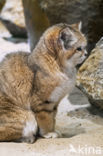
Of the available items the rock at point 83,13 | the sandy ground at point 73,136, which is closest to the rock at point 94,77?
the sandy ground at point 73,136

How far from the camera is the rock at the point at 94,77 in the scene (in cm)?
452

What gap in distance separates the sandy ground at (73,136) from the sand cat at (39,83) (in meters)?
0.21

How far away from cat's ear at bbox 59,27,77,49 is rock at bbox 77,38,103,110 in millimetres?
974

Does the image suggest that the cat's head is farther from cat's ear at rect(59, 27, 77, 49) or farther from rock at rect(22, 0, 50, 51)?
rock at rect(22, 0, 50, 51)

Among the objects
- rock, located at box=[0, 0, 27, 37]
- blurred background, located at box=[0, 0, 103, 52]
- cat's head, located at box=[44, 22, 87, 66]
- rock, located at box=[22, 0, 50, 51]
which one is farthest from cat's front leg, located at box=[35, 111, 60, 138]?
rock, located at box=[0, 0, 27, 37]

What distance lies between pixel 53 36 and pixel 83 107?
1798 millimetres

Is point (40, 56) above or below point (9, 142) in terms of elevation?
above

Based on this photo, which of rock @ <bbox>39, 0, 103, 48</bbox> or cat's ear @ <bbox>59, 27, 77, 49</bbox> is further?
rock @ <bbox>39, 0, 103, 48</bbox>

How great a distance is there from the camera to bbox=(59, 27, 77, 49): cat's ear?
365cm

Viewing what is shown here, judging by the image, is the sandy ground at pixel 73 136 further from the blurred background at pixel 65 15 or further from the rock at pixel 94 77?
the blurred background at pixel 65 15

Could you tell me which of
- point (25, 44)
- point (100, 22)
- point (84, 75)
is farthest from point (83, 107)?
point (25, 44)

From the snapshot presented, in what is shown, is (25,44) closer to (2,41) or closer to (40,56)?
(2,41)

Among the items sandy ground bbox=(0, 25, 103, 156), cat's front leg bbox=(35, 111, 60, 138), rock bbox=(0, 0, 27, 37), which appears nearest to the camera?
sandy ground bbox=(0, 25, 103, 156)

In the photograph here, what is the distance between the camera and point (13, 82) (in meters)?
3.85
